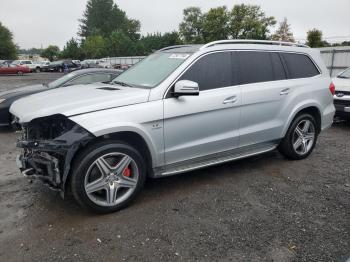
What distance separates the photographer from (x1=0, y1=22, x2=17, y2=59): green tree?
66062 millimetres

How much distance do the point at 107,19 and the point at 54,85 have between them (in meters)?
95.3

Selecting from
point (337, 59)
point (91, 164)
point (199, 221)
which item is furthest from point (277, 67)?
point (337, 59)

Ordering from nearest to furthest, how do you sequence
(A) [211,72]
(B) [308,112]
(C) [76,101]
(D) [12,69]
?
(C) [76,101] < (A) [211,72] < (B) [308,112] < (D) [12,69]

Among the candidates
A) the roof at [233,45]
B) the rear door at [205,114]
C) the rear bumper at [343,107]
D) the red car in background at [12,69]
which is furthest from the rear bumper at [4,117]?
the red car in background at [12,69]

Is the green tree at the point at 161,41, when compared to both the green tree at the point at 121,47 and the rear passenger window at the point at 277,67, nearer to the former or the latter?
the green tree at the point at 121,47

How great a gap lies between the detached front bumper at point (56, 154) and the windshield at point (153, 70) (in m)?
1.12

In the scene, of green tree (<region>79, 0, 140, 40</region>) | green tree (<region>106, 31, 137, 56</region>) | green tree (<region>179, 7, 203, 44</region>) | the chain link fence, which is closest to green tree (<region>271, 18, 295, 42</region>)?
green tree (<region>179, 7, 203, 44</region>)

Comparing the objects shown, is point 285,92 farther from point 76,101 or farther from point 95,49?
point 95,49

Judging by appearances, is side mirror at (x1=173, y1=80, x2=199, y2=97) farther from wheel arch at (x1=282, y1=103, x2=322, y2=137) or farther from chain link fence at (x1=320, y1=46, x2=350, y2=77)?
chain link fence at (x1=320, y1=46, x2=350, y2=77)

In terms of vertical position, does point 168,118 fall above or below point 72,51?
below

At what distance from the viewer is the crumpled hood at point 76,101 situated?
11.7ft

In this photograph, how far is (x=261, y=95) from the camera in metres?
4.78

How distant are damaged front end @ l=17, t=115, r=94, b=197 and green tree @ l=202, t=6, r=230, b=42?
5502 centimetres

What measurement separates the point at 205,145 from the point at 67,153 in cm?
171
